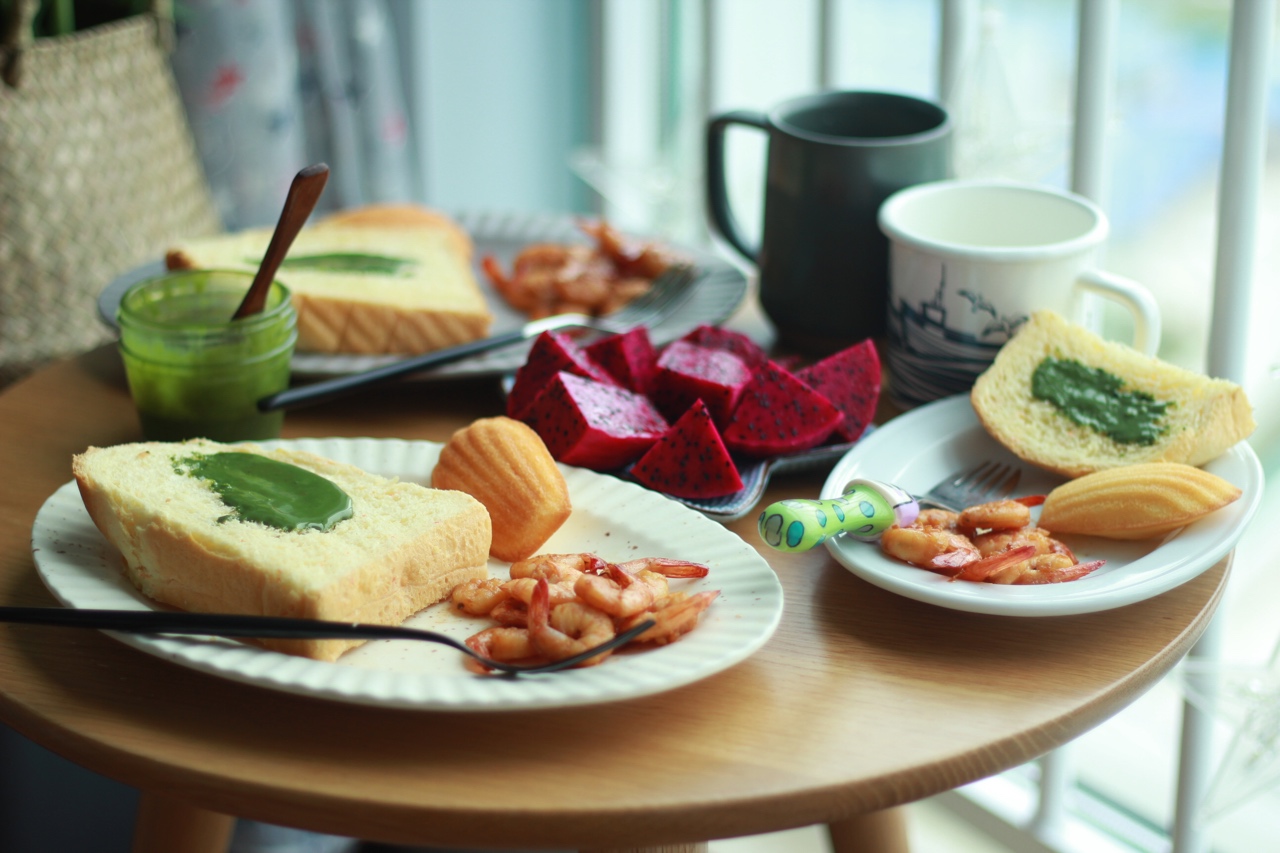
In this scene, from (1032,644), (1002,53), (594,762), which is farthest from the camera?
(1002,53)

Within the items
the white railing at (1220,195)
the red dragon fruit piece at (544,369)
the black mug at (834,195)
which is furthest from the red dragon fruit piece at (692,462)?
the white railing at (1220,195)

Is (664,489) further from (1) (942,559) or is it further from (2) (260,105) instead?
(2) (260,105)

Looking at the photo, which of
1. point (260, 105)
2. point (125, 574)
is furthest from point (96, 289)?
point (125, 574)

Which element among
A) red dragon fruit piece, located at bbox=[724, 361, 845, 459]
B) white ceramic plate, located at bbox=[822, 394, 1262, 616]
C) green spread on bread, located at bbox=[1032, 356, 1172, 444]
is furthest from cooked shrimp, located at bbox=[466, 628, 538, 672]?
green spread on bread, located at bbox=[1032, 356, 1172, 444]

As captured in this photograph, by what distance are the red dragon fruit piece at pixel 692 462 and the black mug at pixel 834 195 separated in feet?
1.27

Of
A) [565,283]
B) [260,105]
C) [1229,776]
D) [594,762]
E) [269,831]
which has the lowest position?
[269,831]

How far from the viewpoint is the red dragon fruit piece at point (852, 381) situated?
1.23 m

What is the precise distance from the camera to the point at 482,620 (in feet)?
3.10

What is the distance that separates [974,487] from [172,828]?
0.89 m

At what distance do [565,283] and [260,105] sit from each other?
121 cm

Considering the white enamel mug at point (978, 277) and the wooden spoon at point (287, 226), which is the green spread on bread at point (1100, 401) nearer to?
the white enamel mug at point (978, 277)

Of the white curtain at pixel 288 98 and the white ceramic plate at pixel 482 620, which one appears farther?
the white curtain at pixel 288 98

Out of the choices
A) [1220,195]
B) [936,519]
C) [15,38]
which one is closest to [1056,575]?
[936,519]

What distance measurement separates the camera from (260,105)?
2.45 m
